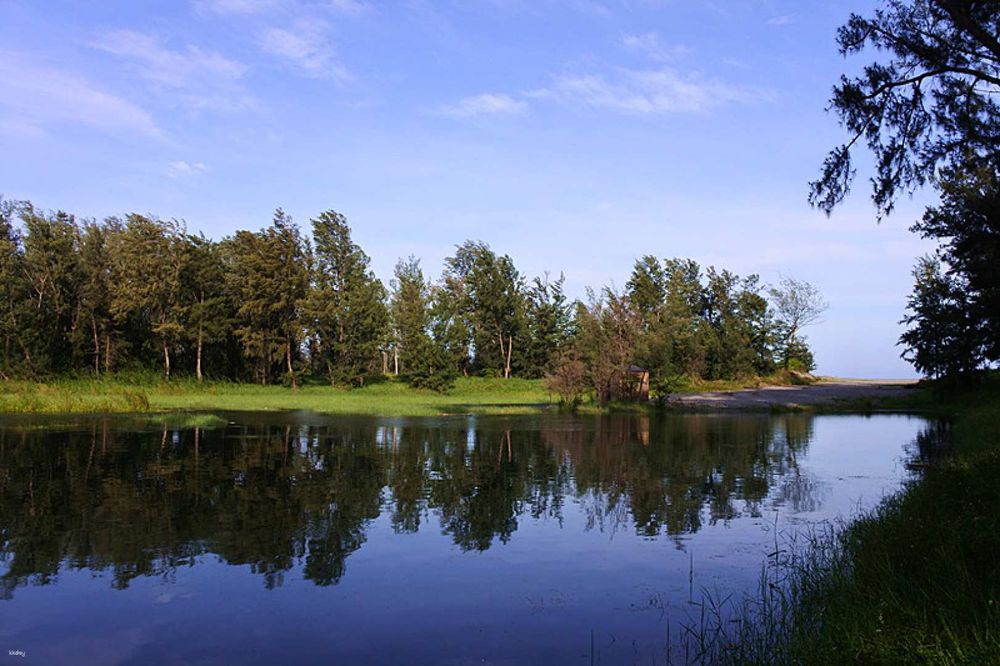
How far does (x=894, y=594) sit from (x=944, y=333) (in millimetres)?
36408

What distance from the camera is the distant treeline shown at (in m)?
52.2

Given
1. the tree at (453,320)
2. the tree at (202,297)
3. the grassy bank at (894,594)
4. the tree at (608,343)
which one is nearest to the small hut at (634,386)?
the tree at (608,343)

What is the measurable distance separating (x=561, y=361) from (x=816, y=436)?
19051 mm

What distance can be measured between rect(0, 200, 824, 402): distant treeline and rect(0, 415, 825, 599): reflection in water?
22.5 metres

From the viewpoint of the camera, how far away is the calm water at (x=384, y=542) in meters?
8.33

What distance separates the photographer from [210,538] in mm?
12867

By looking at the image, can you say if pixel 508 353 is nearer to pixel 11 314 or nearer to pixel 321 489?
pixel 11 314

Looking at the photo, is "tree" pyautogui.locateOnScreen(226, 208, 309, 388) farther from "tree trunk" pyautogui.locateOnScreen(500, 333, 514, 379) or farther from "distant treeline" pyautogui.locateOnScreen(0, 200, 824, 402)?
"tree trunk" pyautogui.locateOnScreen(500, 333, 514, 379)

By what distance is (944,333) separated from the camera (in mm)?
38500

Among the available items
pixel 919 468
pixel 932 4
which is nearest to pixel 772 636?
pixel 932 4

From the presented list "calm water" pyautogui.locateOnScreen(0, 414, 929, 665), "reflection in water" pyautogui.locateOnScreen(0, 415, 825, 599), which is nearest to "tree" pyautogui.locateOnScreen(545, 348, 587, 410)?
"reflection in water" pyautogui.locateOnScreen(0, 415, 825, 599)

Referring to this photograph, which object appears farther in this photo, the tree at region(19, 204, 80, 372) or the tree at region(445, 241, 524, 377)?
the tree at region(445, 241, 524, 377)

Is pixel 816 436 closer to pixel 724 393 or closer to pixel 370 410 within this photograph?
pixel 370 410

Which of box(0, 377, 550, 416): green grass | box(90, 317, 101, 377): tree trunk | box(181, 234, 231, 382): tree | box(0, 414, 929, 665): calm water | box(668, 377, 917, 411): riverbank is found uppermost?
box(181, 234, 231, 382): tree
